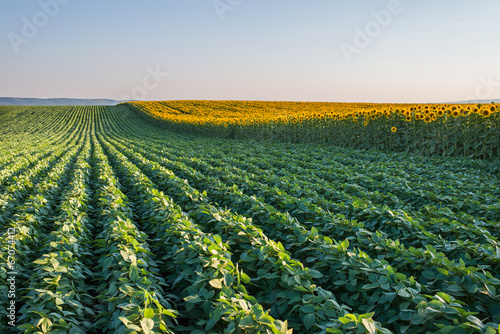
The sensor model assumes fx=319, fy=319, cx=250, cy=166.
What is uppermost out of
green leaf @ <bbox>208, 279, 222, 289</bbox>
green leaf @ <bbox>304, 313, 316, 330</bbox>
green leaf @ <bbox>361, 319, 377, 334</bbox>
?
green leaf @ <bbox>361, 319, 377, 334</bbox>

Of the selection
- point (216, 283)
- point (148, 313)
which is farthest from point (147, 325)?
point (216, 283)

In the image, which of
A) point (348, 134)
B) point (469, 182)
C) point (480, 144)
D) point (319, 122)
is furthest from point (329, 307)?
point (319, 122)

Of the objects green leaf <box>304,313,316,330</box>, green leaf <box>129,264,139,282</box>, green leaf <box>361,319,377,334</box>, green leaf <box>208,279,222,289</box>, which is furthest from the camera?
green leaf <box>129,264,139,282</box>

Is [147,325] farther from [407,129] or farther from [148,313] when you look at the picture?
[407,129]

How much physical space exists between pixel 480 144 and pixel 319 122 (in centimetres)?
897

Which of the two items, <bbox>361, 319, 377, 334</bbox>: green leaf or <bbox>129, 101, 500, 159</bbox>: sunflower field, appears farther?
<bbox>129, 101, 500, 159</bbox>: sunflower field
